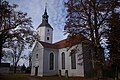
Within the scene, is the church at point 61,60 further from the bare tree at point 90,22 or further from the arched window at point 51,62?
the bare tree at point 90,22

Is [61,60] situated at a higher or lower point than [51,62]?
higher

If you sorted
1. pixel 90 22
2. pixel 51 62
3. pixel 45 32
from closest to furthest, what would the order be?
pixel 90 22 → pixel 51 62 → pixel 45 32

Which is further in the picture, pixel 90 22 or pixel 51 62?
pixel 51 62

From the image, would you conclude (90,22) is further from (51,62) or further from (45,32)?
(45,32)

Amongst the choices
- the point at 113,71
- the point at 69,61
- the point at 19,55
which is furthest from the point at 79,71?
the point at 19,55

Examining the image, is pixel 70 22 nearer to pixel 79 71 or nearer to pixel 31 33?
pixel 31 33

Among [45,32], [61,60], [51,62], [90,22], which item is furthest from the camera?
[45,32]

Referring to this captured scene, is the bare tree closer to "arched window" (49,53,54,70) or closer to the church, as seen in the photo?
the church

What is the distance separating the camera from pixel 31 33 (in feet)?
77.7

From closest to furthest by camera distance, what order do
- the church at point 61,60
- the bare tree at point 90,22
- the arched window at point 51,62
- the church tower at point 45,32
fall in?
the bare tree at point 90,22
the church at point 61,60
the arched window at point 51,62
the church tower at point 45,32

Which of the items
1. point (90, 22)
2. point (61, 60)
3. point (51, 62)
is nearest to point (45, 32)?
point (51, 62)

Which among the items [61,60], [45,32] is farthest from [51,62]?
[45,32]

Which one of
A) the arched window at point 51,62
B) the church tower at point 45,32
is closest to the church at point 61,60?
the arched window at point 51,62

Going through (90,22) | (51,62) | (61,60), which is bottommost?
(51,62)
